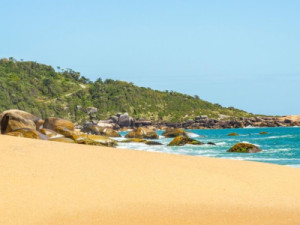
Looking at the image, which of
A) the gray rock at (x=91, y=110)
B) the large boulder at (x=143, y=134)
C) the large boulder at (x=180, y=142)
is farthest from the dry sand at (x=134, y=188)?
the gray rock at (x=91, y=110)

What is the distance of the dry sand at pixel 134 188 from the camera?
9305 mm

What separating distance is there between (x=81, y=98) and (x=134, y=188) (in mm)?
153961

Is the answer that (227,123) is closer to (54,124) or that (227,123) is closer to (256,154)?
(54,124)

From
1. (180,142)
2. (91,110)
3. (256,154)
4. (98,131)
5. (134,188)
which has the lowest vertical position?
(134,188)

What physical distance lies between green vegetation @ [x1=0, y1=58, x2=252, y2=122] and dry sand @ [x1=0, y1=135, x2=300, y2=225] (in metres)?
121

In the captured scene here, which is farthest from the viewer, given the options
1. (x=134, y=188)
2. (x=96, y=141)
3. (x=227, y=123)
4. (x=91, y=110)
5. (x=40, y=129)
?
(x=91, y=110)

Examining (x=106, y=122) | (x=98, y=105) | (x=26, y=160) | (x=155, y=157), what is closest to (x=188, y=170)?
(x=155, y=157)

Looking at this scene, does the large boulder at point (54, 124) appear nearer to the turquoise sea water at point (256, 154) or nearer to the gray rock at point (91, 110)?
the turquoise sea water at point (256, 154)

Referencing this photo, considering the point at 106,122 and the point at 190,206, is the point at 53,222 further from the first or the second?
the point at 106,122

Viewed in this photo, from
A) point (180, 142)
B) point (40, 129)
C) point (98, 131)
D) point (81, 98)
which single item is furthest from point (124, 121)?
point (40, 129)

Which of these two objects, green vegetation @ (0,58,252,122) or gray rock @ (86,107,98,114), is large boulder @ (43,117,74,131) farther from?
gray rock @ (86,107,98,114)

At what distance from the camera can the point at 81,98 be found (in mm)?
163125

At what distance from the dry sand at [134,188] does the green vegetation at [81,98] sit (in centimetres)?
12060

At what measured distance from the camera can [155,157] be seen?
602 inches
